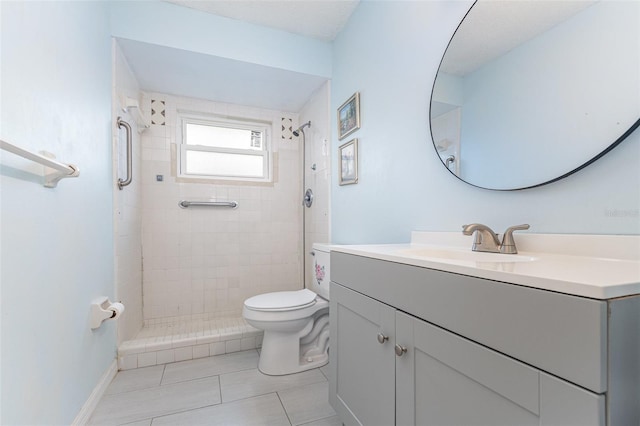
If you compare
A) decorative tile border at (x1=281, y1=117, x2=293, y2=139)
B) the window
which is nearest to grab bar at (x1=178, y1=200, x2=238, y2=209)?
the window

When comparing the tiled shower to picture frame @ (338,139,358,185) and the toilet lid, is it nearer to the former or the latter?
picture frame @ (338,139,358,185)

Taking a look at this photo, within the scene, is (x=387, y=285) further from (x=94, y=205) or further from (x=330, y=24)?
(x=330, y=24)

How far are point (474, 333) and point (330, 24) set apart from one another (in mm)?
2218

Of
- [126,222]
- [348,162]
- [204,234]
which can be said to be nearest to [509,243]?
[348,162]

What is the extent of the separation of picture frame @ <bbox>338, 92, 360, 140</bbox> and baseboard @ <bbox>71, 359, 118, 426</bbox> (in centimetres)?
207

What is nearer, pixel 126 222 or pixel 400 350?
pixel 400 350

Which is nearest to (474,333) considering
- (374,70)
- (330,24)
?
(374,70)

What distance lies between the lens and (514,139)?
1.00 m

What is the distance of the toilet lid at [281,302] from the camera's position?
1775 mm

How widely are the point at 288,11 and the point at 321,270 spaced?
1798 mm

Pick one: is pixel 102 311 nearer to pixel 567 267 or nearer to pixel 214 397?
pixel 214 397

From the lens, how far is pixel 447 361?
706 millimetres

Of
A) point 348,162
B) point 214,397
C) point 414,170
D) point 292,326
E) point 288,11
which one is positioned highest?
point 288,11

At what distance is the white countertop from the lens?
45cm
